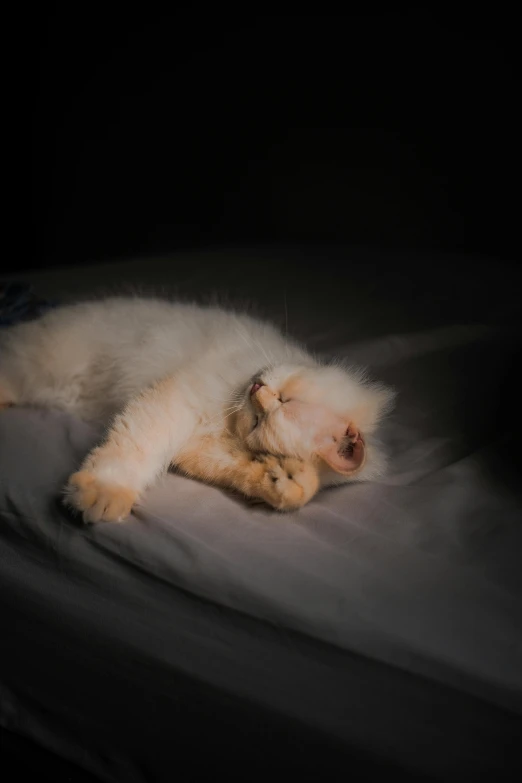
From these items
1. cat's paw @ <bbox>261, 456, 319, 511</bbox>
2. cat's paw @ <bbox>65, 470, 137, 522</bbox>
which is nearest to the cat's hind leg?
cat's paw @ <bbox>261, 456, 319, 511</bbox>

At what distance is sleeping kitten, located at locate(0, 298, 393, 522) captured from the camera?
1.35m

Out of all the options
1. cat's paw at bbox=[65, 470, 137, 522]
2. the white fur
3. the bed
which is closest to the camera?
the bed

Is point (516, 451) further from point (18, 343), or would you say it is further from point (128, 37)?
point (128, 37)

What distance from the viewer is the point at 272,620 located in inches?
44.1

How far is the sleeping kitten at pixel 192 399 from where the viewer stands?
53.2 inches

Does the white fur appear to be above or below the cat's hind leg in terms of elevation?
above

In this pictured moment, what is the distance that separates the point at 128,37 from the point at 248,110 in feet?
1.56

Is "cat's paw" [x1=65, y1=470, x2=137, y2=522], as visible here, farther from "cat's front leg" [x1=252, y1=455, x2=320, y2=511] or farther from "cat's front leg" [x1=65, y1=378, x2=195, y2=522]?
"cat's front leg" [x1=252, y1=455, x2=320, y2=511]

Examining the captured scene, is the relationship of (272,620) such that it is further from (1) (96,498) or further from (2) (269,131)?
(2) (269,131)

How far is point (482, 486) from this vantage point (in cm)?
145

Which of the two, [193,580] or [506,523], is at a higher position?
[506,523]

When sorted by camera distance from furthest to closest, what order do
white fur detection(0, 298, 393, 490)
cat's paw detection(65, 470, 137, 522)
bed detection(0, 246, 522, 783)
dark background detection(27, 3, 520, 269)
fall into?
dark background detection(27, 3, 520, 269) < white fur detection(0, 298, 393, 490) < cat's paw detection(65, 470, 137, 522) < bed detection(0, 246, 522, 783)

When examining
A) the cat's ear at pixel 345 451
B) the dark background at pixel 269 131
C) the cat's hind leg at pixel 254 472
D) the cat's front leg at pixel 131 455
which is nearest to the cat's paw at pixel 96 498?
the cat's front leg at pixel 131 455

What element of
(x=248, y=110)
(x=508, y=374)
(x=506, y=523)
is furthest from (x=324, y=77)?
(x=506, y=523)
